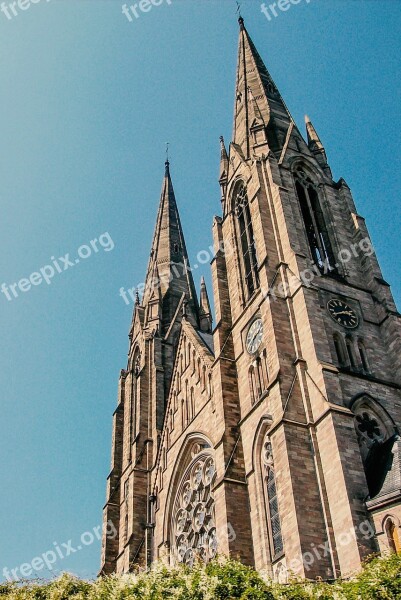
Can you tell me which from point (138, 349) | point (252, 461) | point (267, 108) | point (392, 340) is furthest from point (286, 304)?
point (138, 349)

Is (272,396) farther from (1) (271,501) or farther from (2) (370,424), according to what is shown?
(1) (271,501)

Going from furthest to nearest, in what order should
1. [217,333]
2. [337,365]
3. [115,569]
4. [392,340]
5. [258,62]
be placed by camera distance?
Result: [258,62] < [115,569] < [217,333] < [392,340] < [337,365]

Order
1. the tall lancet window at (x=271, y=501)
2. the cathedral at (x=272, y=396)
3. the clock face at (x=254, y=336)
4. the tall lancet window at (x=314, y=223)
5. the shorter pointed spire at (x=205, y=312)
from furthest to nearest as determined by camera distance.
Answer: the shorter pointed spire at (x=205, y=312) < the tall lancet window at (x=314, y=223) < the clock face at (x=254, y=336) < the tall lancet window at (x=271, y=501) < the cathedral at (x=272, y=396)

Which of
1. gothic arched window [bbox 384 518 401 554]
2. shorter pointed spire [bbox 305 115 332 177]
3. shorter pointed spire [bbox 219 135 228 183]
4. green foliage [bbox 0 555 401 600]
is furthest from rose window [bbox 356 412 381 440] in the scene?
shorter pointed spire [bbox 219 135 228 183]

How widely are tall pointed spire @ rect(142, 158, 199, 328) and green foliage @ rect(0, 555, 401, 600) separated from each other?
88.8 ft

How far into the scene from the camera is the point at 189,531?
27875 millimetres

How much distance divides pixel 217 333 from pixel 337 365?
6.88 meters

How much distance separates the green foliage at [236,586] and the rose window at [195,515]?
9872 millimetres

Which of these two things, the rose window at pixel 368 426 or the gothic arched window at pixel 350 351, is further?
the gothic arched window at pixel 350 351

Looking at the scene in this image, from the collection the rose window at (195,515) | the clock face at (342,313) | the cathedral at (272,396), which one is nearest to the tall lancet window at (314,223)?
the cathedral at (272,396)

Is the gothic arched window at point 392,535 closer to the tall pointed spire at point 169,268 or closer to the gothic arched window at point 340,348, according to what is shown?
the gothic arched window at point 340,348

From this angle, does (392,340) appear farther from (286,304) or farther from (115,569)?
(115,569)

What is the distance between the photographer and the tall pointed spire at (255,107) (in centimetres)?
3400

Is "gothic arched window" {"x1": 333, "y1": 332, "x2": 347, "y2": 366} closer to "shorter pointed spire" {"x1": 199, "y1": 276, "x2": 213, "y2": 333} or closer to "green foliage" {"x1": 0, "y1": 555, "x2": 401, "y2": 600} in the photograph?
"green foliage" {"x1": 0, "y1": 555, "x2": 401, "y2": 600}
